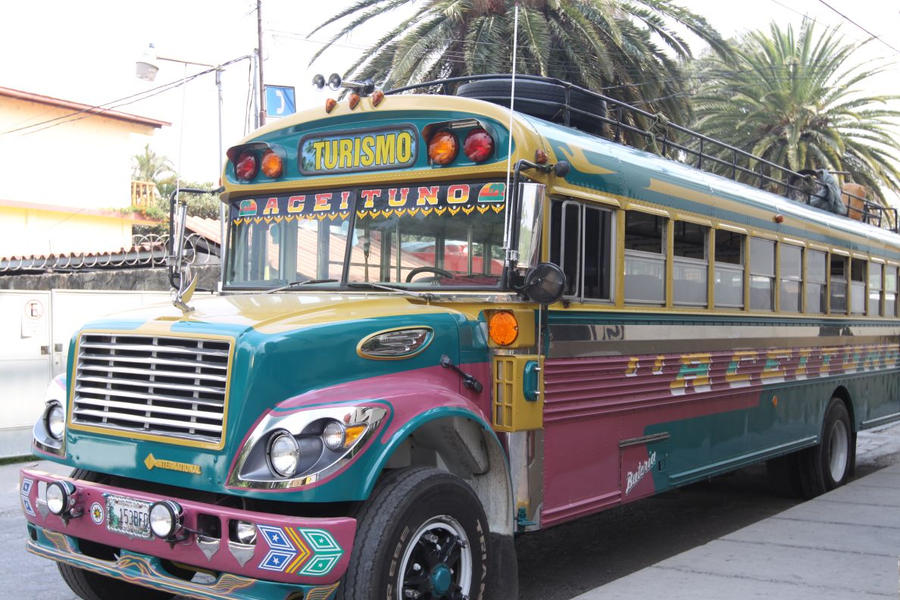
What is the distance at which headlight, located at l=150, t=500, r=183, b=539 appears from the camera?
3939 mm

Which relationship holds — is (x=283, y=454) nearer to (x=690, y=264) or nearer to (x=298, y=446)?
(x=298, y=446)

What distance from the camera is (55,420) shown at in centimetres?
472

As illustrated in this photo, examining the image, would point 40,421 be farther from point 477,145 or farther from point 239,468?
point 477,145

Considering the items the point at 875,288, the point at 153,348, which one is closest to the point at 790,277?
the point at 875,288

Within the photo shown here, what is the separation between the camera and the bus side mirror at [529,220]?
4.73 meters

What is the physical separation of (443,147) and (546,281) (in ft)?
3.23

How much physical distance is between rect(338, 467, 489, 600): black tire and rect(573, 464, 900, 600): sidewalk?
734 millimetres

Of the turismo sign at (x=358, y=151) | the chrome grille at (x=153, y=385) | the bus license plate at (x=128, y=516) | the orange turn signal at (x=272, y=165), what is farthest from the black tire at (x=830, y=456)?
the bus license plate at (x=128, y=516)

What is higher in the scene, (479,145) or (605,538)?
(479,145)

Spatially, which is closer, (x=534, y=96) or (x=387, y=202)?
(x=387, y=202)

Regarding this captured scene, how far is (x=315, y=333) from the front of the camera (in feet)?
13.6

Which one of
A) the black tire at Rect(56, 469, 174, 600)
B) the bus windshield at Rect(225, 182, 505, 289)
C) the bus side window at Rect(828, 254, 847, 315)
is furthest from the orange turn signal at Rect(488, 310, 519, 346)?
the bus side window at Rect(828, 254, 847, 315)

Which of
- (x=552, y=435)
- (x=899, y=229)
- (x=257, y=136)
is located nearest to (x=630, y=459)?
(x=552, y=435)

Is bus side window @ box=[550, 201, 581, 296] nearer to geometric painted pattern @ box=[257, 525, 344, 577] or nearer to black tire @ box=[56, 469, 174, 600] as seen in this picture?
geometric painted pattern @ box=[257, 525, 344, 577]
